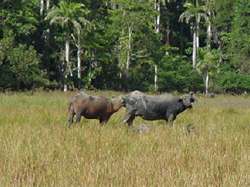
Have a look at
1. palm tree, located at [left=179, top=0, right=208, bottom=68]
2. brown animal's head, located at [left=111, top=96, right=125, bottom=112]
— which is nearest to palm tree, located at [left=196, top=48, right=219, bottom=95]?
palm tree, located at [left=179, top=0, right=208, bottom=68]

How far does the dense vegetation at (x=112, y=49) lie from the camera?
41.6 m

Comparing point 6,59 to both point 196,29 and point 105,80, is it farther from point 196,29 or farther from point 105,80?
point 196,29

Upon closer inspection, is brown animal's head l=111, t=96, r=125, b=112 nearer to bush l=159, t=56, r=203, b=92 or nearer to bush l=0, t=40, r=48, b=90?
bush l=0, t=40, r=48, b=90

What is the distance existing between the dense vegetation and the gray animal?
2510cm

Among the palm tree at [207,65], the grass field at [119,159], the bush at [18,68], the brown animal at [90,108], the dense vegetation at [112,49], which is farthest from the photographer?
the palm tree at [207,65]

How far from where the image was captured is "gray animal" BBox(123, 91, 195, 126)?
1512 cm

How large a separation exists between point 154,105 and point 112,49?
33.2 m

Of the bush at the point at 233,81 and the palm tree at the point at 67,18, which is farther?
the bush at the point at 233,81

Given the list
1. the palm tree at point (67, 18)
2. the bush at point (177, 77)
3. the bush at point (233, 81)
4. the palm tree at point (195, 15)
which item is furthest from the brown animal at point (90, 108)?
the palm tree at point (195, 15)

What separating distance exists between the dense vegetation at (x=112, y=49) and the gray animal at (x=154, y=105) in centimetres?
2510

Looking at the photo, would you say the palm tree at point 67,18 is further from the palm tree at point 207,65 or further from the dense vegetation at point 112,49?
the palm tree at point 207,65

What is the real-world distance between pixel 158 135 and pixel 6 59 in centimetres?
3106

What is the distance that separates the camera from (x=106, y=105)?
46.9ft

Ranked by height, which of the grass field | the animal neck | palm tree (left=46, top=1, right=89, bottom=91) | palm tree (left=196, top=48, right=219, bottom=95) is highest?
palm tree (left=46, top=1, right=89, bottom=91)
